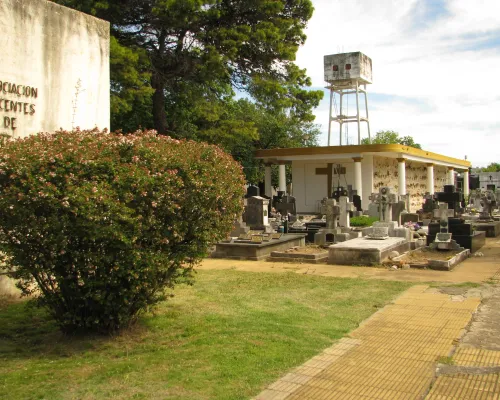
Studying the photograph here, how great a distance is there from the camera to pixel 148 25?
21.1 metres

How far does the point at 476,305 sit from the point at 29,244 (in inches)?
220

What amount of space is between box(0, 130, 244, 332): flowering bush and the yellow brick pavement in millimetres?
1706

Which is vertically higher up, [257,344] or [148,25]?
[148,25]

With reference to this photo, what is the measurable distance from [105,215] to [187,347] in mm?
1557

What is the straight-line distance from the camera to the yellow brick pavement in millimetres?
4047

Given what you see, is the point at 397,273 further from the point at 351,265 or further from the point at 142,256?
the point at 142,256

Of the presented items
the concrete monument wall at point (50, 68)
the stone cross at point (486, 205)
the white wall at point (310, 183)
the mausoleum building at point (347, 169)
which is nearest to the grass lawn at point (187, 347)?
the concrete monument wall at point (50, 68)

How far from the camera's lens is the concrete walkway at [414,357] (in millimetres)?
4051

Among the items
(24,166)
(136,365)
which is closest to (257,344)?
(136,365)

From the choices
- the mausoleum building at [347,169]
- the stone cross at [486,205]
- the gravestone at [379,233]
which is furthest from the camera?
the mausoleum building at [347,169]

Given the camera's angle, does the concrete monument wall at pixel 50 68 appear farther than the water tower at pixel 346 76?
No

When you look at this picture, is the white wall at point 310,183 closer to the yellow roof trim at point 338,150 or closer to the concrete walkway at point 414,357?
the yellow roof trim at point 338,150

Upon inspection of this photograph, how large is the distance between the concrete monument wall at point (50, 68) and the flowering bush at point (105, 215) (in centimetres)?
256

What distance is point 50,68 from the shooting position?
8.10m
